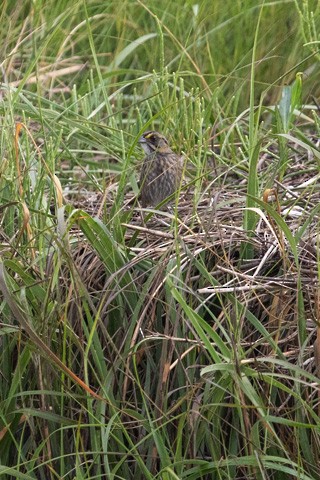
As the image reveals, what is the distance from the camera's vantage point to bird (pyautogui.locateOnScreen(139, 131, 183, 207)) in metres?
4.35

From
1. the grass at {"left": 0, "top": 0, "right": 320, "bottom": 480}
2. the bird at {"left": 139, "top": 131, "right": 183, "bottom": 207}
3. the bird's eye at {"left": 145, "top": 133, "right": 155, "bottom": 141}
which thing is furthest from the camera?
the bird's eye at {"left": 145, "top": 133, "right": 155, "bottom": 141}

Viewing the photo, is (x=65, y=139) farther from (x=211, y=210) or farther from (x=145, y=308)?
(x=145, y=308)

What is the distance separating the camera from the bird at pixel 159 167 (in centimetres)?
435

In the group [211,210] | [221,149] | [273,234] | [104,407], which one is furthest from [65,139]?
[104,407]

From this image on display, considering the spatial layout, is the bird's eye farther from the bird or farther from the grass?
the grass

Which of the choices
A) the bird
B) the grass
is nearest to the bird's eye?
the bird

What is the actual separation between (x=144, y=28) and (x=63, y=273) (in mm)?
2394

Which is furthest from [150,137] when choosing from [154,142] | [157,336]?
[157,336]

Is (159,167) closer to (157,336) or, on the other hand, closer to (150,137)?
(150,137)

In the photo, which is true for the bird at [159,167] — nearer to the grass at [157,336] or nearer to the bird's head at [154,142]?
the bird's head at [154,142]

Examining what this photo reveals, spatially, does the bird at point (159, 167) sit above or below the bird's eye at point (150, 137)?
below

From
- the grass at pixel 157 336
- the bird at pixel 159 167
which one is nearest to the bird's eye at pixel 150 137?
the bird at pixel 159 167

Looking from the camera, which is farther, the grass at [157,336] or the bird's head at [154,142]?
the bird's head at [154,142]

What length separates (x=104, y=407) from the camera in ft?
10.2
